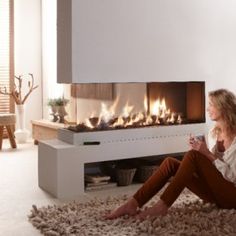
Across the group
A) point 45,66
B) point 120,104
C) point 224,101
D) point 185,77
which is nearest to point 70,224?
point 224,101

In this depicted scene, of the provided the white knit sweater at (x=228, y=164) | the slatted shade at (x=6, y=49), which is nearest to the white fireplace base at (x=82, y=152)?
the white knit sweater at (x=228, y=164)

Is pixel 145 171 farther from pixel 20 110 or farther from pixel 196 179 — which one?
pixel 20 110

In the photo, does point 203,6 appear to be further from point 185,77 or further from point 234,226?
point 234,226

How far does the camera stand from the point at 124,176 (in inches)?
161

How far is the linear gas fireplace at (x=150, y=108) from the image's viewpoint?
4074 millimetres

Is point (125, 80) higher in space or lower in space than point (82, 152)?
higher

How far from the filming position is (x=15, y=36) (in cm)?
715

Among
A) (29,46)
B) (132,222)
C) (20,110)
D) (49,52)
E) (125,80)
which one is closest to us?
(132,222)

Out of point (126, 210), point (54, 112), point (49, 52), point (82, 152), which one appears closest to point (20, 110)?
point (54, 112)

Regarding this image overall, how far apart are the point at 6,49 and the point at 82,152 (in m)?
3.81

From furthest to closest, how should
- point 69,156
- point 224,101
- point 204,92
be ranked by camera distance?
point 204,92, point 69,156, point 224,101

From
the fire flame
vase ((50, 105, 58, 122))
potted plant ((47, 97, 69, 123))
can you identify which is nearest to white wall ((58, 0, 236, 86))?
the fire flame

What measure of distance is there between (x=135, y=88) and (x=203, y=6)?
1.01 meters

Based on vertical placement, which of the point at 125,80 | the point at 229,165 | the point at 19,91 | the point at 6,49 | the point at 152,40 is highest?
the point at 6,49
